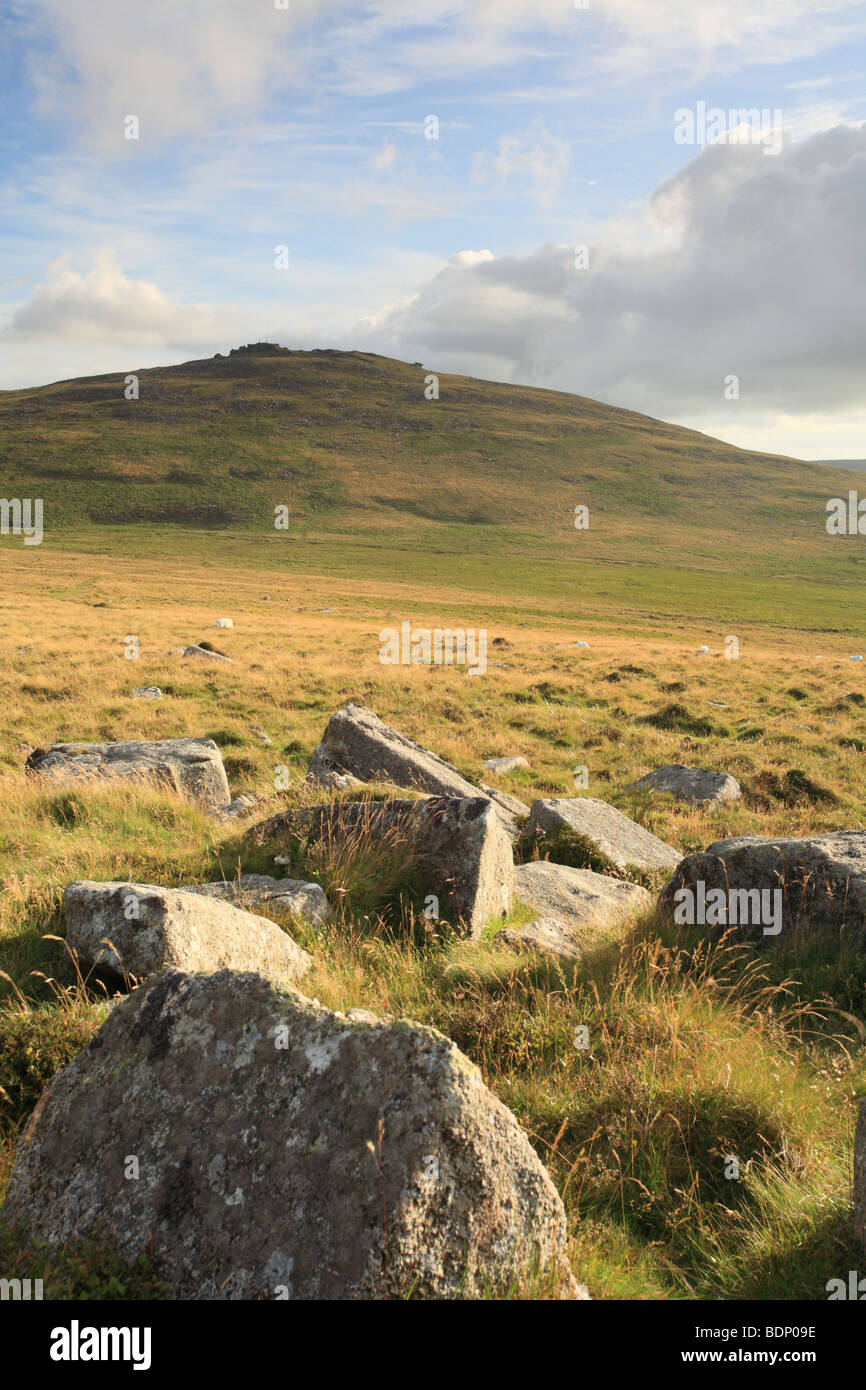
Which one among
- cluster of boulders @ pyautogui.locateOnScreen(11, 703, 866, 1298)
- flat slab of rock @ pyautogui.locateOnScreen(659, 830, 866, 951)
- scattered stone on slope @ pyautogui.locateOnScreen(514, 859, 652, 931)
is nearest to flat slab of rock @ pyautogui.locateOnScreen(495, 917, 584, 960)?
scattered stone on slope @ pyautogui.locateOnScreen(514, 859, 652, 931)

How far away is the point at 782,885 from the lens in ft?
24.5

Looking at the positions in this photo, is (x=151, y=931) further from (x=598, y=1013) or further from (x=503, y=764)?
(x=503, y=764)

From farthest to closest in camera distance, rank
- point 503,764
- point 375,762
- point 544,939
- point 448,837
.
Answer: point 503,764 < point 375,762 < point 448,837 < point 544,939

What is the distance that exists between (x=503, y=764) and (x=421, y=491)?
Result: 434ft

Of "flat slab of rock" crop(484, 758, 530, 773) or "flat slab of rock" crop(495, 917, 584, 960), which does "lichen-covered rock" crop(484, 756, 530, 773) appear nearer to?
"flat slab of rock" crop(484, 758, 530, 773)

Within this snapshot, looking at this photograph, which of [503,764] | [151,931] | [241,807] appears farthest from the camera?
[503,764]

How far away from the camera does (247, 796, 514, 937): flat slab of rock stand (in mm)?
7324

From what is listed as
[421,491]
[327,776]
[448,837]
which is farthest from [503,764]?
[421,491]

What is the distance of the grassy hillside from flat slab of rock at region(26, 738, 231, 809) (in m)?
64.7

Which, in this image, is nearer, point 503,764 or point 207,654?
point 503,764

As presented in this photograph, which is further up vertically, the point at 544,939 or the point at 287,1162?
the point at 287,1162

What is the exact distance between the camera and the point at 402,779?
1209 cm

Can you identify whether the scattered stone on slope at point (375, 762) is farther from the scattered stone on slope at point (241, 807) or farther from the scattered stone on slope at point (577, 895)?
the scattered stone on slope at point (577, 895)
